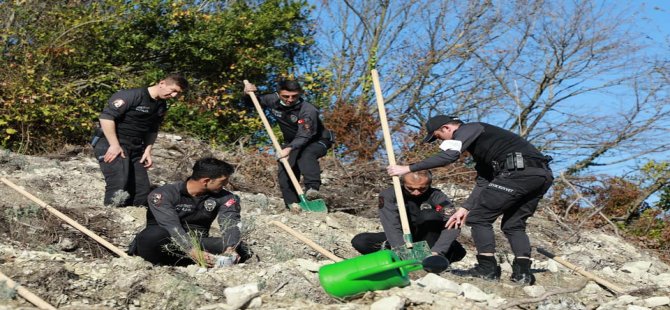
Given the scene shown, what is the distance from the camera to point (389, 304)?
4609 mm

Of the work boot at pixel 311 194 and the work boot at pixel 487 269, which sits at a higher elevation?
the work boot at pixel 311 194

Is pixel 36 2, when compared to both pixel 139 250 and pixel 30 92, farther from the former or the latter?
pixel 139 250

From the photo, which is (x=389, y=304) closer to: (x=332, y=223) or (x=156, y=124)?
(x=332, y=223)

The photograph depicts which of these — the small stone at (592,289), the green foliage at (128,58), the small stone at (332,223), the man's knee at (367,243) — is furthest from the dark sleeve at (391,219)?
the green foliage at (128,58)

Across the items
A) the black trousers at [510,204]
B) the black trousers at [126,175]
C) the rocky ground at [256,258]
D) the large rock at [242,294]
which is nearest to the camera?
the large rock at [242,294]

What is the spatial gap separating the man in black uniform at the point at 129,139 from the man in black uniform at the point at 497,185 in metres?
2.67

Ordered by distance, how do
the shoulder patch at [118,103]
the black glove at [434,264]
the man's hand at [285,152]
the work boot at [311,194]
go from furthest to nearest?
the work boot at [311,194] < the man's hand at [285,152] < the shoulder patch at [118,103] < the black glove at [434,264]

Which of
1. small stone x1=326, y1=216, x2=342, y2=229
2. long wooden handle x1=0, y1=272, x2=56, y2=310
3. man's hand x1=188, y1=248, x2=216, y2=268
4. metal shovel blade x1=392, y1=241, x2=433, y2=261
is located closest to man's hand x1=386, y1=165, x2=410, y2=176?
metal shovel blade x1=392, y1=241, x2=433, y2=261

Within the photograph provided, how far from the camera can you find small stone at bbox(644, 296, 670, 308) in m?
5.65

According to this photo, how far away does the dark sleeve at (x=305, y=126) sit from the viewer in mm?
8750

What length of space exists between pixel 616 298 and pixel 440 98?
10231 mm

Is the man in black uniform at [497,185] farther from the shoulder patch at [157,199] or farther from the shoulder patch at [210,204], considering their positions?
the shoulder patch at [157,199]

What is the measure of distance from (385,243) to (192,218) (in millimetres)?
1407

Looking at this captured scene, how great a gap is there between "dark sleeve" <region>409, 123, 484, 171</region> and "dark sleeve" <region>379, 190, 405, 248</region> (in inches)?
15.6
